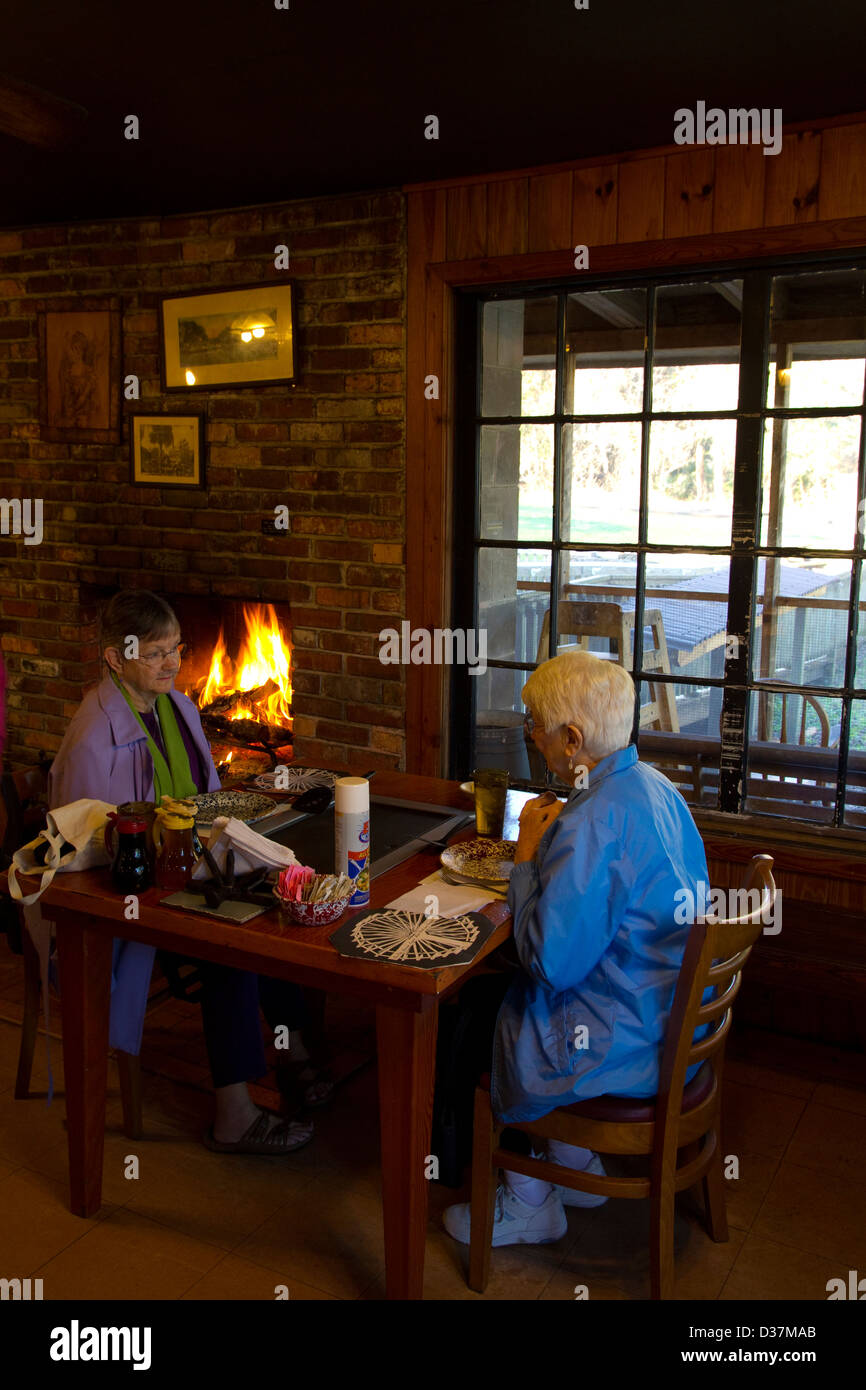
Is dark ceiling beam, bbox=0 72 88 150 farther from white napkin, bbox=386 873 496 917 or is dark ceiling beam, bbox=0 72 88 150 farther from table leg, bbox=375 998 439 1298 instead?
table leg, bbox=375 998 439 1298

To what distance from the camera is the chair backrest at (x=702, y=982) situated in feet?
5.72

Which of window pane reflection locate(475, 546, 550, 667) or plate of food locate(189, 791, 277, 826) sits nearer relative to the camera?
plate of food locate(189, 791, 277, 826)

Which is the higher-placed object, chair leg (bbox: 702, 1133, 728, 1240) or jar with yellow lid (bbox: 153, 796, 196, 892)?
jar with yellow lid (bbox: 153, 796, 196, 892)

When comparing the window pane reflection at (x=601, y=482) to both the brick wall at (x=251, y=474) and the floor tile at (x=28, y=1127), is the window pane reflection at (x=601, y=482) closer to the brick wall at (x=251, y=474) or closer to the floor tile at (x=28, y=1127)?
the brick wall at (x=251, y=474)

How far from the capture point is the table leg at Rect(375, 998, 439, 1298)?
5.84 ft

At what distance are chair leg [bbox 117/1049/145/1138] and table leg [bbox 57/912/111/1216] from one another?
21 cm

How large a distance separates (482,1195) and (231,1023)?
0.67 metres

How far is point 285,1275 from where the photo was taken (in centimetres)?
208

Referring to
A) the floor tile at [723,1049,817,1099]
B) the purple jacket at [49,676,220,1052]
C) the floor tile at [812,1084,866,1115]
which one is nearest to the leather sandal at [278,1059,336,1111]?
the purple jacket at [49,676,220,1052]

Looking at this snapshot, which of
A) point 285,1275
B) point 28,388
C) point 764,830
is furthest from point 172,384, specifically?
point 285,1275

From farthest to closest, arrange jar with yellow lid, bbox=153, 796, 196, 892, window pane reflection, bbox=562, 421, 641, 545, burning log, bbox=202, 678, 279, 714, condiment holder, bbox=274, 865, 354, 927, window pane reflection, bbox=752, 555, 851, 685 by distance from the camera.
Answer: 1. burning log, bbox=202, 678, 279, 714
2. window pane reflection, bbox=562, 421, 641, 545
3. window pane reflection, bbox=752, 555, 851, 685
4. jar with yellow lid, bbox=153, 796, 196, 892
5. condiment holder, bbox=274, 865, 354, 927

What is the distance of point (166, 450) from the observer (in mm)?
3770

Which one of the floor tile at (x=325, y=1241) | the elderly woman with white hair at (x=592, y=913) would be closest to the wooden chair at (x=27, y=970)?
the floor tile at (x=325, y=1241)
